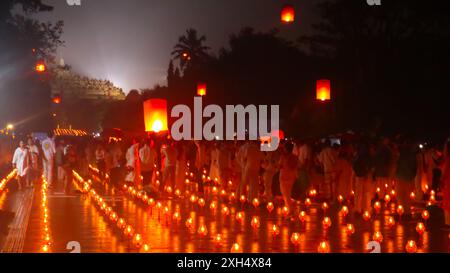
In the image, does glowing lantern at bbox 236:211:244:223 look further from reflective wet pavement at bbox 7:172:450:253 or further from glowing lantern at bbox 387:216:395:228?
glowing lantern at bbox 387:216:395:228

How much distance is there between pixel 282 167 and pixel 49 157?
12638 millimetres

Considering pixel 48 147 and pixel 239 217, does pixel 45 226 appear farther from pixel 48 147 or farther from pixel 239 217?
pixel 48 147

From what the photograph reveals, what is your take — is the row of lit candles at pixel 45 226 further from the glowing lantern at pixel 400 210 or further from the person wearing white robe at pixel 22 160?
the glowing lantern at pixel 400 210

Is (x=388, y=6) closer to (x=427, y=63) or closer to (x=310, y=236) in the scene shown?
(x=427, y=63)

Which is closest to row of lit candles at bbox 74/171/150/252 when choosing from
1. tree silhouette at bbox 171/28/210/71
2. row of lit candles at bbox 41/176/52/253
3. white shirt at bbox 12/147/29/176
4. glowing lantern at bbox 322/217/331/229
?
row of lit candles at bbox 41/176/52/253

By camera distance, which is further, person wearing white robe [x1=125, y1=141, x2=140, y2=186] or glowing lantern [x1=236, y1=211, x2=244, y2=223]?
person wearing white robe [x1=125, y1=141, x2=140, y2=186]

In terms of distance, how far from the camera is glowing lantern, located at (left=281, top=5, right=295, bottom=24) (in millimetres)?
21297

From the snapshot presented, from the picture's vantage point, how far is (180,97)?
68750mm

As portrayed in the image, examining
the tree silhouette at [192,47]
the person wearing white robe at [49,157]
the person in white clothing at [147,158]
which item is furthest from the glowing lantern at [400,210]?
the tree silhouette at [192,47]

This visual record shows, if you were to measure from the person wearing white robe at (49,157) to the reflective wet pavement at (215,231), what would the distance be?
23.0 feet

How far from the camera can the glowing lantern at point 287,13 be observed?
21.3 m

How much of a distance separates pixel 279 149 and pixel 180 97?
159 feet

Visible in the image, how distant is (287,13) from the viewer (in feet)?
70.0

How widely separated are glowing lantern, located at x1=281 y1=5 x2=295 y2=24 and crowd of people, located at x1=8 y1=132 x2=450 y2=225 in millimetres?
3356
